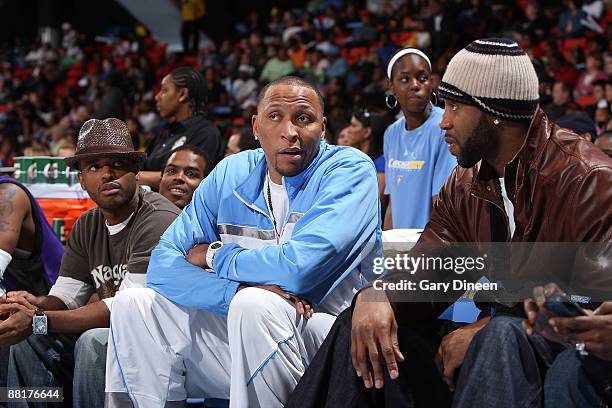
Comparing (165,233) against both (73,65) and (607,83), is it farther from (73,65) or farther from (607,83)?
(73,65)

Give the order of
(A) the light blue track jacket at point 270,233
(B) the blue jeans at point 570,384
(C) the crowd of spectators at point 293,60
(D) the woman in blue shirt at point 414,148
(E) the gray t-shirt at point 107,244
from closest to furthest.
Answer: (B) the blue jeans at point 570,384
(A) the light blue track jacket at point 270,233
(E) the gray t-shirt at point 107,244
(D) the woman in blue shirt at point 414,148
(C) the crowd of spectators at point 293,60

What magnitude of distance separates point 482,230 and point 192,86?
4095mm

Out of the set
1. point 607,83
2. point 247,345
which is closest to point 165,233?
point 247,345

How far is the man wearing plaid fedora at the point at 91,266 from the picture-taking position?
3453 mm

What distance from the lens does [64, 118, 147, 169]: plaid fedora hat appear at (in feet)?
12.5

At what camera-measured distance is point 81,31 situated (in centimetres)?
2102

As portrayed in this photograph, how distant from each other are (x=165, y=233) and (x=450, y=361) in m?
1.45

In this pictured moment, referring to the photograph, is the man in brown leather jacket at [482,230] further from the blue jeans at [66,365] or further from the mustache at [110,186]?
the mustache at [110,186]

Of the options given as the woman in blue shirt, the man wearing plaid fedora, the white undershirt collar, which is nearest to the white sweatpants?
the man wearing plaid fedora

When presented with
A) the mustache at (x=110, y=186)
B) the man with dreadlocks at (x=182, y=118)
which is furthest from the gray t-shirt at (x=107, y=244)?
the man with dreadlocks at (x=182, y=118)

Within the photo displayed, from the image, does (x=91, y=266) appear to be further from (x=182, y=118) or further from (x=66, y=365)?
(x=182, y=118)

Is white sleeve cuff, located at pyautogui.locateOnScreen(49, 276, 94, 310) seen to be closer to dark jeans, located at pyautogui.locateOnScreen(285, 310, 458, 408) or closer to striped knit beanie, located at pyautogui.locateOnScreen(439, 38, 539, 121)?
dark jeans, located at pyautogui.locateOnScreen(285, 310, 458, 408)

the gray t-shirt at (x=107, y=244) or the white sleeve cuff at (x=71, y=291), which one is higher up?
the gray t-shirt at (x=107, y=244)

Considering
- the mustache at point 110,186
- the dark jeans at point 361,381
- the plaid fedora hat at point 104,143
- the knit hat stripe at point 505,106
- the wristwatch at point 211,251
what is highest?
the knit hat stripe at point 505,106
